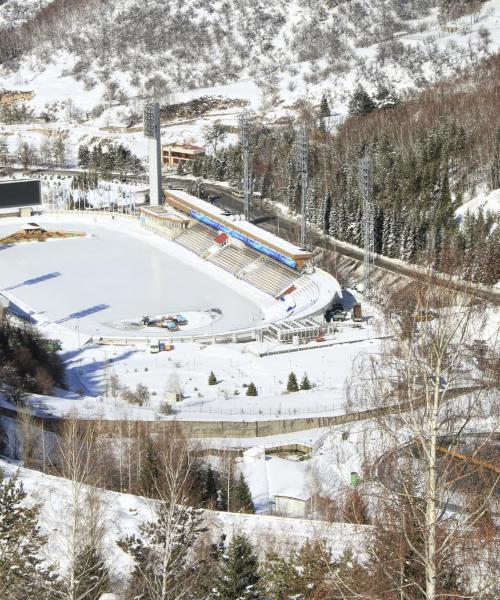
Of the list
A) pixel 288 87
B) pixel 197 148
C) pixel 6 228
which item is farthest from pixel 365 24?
pixel 6 228

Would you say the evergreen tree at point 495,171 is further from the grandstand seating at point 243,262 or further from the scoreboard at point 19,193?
the scoreboard at point 19,193

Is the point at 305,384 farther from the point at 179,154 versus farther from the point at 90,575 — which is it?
the point at 179,154

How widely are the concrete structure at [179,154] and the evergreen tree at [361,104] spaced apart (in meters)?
8.91

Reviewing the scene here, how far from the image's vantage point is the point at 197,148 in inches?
2413

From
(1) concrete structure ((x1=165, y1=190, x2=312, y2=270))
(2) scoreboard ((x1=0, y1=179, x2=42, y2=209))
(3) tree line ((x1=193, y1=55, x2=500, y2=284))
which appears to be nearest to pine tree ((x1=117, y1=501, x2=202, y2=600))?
(3) tree line ((x1=193, y1=55, x2=500, y2=284))

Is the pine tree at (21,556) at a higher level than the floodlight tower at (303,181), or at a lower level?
lower

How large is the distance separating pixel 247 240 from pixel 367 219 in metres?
6.01

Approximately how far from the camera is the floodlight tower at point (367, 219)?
37.2 metres

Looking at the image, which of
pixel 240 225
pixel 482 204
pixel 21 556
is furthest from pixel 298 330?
pixel 21 556

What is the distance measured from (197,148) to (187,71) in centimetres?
1707

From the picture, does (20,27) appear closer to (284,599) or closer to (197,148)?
(197,148)

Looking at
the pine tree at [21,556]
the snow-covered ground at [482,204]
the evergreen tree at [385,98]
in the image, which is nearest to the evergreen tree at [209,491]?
the pine tree at [21,556]

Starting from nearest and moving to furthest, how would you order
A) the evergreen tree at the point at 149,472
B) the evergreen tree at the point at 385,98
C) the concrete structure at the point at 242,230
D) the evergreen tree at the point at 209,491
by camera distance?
the evergreen tree at the point at 149,472 < the evergreen tree at the point at 209,491 < the concrete structure at the point at 242,230 < the evergreen tree at the point at 385,98

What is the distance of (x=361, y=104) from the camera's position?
59438mm
